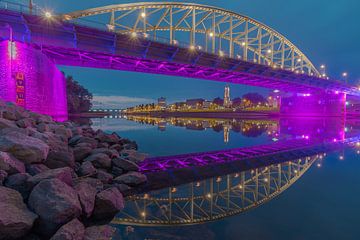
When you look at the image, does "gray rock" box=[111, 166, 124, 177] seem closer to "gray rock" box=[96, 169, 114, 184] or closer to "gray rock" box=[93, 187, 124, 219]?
"gray rock" box=[96, 169, 114, 184]

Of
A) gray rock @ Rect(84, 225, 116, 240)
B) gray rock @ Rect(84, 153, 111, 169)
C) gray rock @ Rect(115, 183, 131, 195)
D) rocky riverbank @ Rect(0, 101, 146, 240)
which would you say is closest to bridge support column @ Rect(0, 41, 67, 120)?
rocky riverbank @ Rect(0, 101, 146, 240)

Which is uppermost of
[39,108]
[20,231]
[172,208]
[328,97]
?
[328,97]

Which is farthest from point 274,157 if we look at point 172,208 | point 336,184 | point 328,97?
point 328,97

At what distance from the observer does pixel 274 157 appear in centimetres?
1419

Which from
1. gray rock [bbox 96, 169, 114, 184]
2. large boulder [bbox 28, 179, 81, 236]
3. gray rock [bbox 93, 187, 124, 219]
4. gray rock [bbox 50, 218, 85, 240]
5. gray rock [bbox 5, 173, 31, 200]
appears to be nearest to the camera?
gray rock [bbox 50, 218, 85, 240]

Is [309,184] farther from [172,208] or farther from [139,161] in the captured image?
[139,161]

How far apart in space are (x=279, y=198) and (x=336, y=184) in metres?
3.40

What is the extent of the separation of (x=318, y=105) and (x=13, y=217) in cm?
8778

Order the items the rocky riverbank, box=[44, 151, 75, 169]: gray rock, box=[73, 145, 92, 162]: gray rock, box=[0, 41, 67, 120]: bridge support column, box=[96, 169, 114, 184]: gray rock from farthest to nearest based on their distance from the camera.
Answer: box=[0, 41, 67, 120]: bridge support column → box=[73, 145, 92, 162]: gray rock → box=[96, 169, 114, 184]: gray rock → box=[44, 151, 75, 169]: gray rock → the rocky riverbank

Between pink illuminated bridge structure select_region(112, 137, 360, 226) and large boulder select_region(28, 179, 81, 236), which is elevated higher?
large boulder select_region(28, 179, 81, 236)

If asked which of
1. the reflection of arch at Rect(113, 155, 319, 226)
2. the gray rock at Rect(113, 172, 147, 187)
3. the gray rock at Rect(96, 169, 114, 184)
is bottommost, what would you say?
the reflection of arch at Rect(113, 155, 319, 226)

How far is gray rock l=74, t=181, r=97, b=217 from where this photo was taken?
5.35 metres

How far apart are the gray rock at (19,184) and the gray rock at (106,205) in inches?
61.9

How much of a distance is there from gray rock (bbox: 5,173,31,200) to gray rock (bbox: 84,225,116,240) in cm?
171
